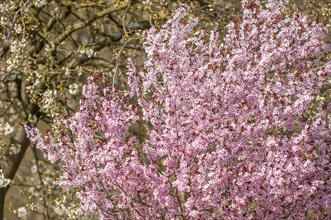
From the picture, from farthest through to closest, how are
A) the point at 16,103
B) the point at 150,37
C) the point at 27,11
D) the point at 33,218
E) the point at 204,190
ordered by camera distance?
the point at 33,218 < the point at 16,103 < the point at 27,11 < the point at 150,37 < the point at 204,190

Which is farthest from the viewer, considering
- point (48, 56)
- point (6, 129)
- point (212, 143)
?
point (48, 56)

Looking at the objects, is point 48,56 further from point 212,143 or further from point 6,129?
point 212,143

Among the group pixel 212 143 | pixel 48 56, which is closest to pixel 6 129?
pixel 48 56

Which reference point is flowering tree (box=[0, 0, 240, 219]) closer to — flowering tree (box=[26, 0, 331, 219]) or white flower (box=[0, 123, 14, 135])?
white flower (box=[0, 123, 14, 135])

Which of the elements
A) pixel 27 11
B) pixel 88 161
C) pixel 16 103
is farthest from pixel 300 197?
pixel 16 103

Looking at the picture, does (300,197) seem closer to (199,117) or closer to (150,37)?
(199,117)

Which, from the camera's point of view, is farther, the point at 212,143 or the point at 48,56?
the point at 48,56

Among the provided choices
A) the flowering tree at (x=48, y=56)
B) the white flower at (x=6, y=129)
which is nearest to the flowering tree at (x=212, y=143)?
the white flower at (x=6, y=129)

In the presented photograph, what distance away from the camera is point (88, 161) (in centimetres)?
686

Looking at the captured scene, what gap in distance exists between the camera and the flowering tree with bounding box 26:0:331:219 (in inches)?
252

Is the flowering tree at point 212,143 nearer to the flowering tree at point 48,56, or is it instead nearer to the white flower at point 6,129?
the white flower at point 6,129

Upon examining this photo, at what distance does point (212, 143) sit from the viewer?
21.5ft

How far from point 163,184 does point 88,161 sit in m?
0.87

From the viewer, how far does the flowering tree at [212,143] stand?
6402 mm
